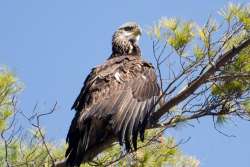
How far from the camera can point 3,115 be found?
4.92 m

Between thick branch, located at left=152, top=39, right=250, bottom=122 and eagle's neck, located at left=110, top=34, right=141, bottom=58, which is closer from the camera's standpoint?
thick branch, located at left=152, top=39, right=250, bottom=122

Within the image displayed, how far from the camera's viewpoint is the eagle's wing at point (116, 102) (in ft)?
14.0

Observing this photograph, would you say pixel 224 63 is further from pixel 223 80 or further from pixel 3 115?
pixel 3 115

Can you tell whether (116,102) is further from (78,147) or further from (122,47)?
(122,47)

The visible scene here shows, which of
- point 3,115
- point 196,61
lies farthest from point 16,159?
point 196,61

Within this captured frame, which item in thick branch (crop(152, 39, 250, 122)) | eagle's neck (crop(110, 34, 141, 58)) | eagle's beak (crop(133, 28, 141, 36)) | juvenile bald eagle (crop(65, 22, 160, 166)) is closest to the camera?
thick branch (crop(152, 39, 250, 122))

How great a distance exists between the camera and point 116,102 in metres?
4.54

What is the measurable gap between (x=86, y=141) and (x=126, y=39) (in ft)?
6.48

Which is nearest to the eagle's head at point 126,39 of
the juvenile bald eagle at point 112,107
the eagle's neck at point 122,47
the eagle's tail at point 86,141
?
the eagle's neck at point 122,47

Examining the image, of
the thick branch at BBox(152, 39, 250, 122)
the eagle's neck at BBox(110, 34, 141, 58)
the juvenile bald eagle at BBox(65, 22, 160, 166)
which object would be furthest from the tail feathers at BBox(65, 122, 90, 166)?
the eagle's neck at BBox(110, 34, 141, 58)

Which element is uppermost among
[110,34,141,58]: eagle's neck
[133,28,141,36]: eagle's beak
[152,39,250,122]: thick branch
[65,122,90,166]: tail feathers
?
[133,28,141,36]: eagle's beak

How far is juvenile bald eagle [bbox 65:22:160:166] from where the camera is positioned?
4.26m

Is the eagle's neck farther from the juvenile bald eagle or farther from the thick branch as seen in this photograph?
the thick branch

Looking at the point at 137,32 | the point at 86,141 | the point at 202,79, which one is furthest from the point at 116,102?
the point at 137,32
